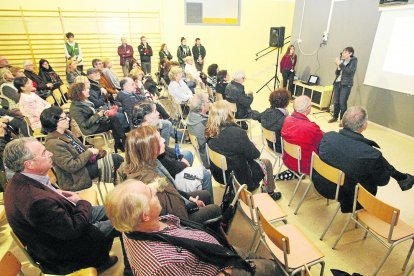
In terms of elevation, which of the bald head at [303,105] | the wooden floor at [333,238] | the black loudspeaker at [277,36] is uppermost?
the black loudspeaker at [277,36]

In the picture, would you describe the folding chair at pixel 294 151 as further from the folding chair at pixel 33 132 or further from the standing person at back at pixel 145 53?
the standing person at back at pixel 145 53

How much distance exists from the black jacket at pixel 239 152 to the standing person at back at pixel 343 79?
3.61 meters

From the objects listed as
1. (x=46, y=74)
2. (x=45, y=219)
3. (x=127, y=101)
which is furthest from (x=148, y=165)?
(x=46, y=74)

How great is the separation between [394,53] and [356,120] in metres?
3.45

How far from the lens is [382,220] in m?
1.88

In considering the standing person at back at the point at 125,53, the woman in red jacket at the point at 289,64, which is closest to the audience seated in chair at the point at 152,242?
the woman in red jacket at the point at 289,64

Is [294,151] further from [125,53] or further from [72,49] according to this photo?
[72,49]

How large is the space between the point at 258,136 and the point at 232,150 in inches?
91.4

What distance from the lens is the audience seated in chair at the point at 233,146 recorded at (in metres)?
2.39

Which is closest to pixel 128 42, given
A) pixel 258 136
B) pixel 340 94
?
pixel 258 136

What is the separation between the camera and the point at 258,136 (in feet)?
15.1

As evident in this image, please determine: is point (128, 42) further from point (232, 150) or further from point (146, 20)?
point (232, 150)

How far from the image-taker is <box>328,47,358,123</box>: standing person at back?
4.90 metres

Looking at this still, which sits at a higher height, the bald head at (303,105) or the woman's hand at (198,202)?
the bald head at (303,105)
